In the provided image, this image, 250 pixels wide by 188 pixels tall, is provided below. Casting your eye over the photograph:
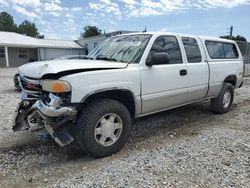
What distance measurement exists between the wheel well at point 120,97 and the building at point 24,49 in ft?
91.9

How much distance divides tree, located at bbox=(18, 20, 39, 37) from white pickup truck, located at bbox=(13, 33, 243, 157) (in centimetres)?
7057

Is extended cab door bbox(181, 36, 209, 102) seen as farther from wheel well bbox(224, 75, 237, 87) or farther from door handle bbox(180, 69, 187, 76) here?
wheel well bbox(224, 75, 237, 87)

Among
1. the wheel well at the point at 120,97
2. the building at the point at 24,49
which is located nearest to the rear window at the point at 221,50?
the wheel well at the point at 120,97

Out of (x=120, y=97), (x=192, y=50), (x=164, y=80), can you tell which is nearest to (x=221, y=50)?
(x=192, y=50)

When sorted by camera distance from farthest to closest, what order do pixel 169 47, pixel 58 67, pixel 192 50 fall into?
pixel 192 50, pixel 169 47, pixel 58 67

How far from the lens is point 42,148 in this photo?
13.2 ft

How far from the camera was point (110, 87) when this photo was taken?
3.53 meters

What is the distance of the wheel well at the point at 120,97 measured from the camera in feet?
11.5

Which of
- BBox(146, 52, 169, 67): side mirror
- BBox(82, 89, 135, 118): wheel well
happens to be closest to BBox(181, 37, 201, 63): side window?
BBox(146, 52, 169, 67): side mirror

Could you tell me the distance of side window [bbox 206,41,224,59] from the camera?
18.5 ft

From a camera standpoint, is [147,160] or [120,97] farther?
[120,97]

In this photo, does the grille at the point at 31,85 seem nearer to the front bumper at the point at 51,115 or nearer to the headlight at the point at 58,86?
the front bumper at the point at 51,115

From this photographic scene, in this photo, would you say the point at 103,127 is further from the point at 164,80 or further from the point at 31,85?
the point at 164,80

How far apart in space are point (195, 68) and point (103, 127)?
2.48 metres
